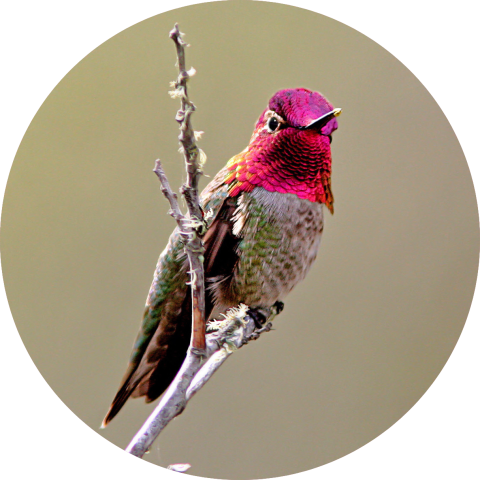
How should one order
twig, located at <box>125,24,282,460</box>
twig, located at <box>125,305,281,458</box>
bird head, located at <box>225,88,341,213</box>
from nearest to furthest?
twig, located at <box>125,24,282,460</box>, twig, located at <box>125,305,281,458</box>, bird head, located at <box>225,88,341,213</box>

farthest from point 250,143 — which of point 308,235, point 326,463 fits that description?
point 326,463

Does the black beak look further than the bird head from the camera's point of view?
No

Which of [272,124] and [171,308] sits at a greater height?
[272,124]

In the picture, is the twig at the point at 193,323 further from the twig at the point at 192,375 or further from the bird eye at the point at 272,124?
the bird eye at the point at 272,124

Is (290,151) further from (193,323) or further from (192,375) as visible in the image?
(192,375)


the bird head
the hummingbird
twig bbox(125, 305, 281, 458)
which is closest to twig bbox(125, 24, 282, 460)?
twig bbox(125, 305, 281, 458)

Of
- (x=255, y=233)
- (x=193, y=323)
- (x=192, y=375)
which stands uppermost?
(x=255, y=233)

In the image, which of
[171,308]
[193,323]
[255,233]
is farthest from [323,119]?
[171,308]

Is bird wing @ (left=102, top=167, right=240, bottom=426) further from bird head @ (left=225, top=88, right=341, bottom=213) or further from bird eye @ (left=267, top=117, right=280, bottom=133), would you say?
bird eye @ (left=267, top=117, right=280, bottom=133)
